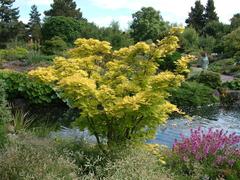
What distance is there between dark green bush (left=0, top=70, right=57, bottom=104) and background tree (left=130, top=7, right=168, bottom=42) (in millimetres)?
28810

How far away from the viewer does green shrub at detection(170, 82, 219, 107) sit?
56.7 feet

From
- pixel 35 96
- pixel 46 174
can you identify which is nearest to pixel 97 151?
pixel 46 174

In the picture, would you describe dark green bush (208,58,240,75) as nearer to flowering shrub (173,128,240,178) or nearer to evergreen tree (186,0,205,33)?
flowering shrub (173,128,240,178)

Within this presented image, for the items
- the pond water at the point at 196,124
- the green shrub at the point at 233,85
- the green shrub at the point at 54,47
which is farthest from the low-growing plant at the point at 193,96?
the green shrub at the point at 54,47

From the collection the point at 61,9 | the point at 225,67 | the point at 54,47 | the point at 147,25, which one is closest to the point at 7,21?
the point at 61,9

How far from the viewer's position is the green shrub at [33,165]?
4887 mm

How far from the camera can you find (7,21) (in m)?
A: 44.6

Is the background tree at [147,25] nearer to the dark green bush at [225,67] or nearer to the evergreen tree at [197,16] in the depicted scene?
the evergreen tree at [197,16]

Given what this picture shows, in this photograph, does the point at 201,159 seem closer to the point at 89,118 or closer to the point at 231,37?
the point at 89,118

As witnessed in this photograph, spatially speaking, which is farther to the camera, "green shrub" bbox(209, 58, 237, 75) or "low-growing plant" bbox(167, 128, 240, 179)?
"green shrub" bbox(209, 58, 237, 75)

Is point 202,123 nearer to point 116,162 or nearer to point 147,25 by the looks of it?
point 116,162

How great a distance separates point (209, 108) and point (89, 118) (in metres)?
11.2

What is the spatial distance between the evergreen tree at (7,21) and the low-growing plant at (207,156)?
34.0 metres

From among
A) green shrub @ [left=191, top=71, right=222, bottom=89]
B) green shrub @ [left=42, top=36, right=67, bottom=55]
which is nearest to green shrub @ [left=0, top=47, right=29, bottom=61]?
green shrub @ [left=42, top=36, right=67, bottom=55]
